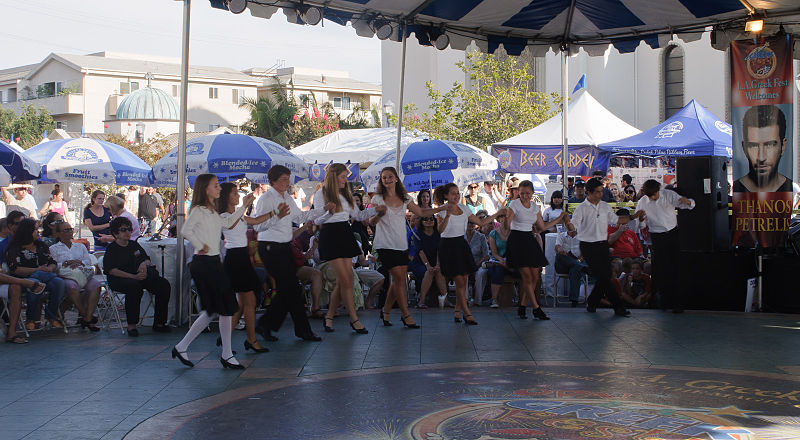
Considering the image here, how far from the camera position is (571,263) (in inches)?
530

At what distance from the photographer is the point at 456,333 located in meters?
10.4

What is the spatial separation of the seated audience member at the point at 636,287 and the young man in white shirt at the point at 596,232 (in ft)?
4.04

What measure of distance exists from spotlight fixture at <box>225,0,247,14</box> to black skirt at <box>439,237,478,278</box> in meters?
3.81

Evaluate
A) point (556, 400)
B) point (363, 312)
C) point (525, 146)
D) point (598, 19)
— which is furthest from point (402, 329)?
point (525, 146)

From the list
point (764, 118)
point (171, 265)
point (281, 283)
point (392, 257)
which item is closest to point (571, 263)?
point (764, 118)

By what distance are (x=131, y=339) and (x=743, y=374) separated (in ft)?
21.7

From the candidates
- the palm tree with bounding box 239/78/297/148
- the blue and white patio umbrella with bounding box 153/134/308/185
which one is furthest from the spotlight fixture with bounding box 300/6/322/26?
the palm tree with bounding box 239/78/297/148

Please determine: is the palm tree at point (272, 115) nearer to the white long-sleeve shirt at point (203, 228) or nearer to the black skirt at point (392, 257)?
the black skirt at point (392, 257)

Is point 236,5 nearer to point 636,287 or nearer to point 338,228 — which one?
point 338,228

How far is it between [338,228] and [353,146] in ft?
31.7

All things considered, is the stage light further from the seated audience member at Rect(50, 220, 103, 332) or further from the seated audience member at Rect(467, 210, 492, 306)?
the seated audience member at Rect(50, 220, 103, 332)

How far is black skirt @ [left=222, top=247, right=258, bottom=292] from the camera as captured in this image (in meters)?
8.90

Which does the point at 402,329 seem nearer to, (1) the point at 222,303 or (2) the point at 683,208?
(1) the point at 222,303

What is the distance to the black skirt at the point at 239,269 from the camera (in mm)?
8898
